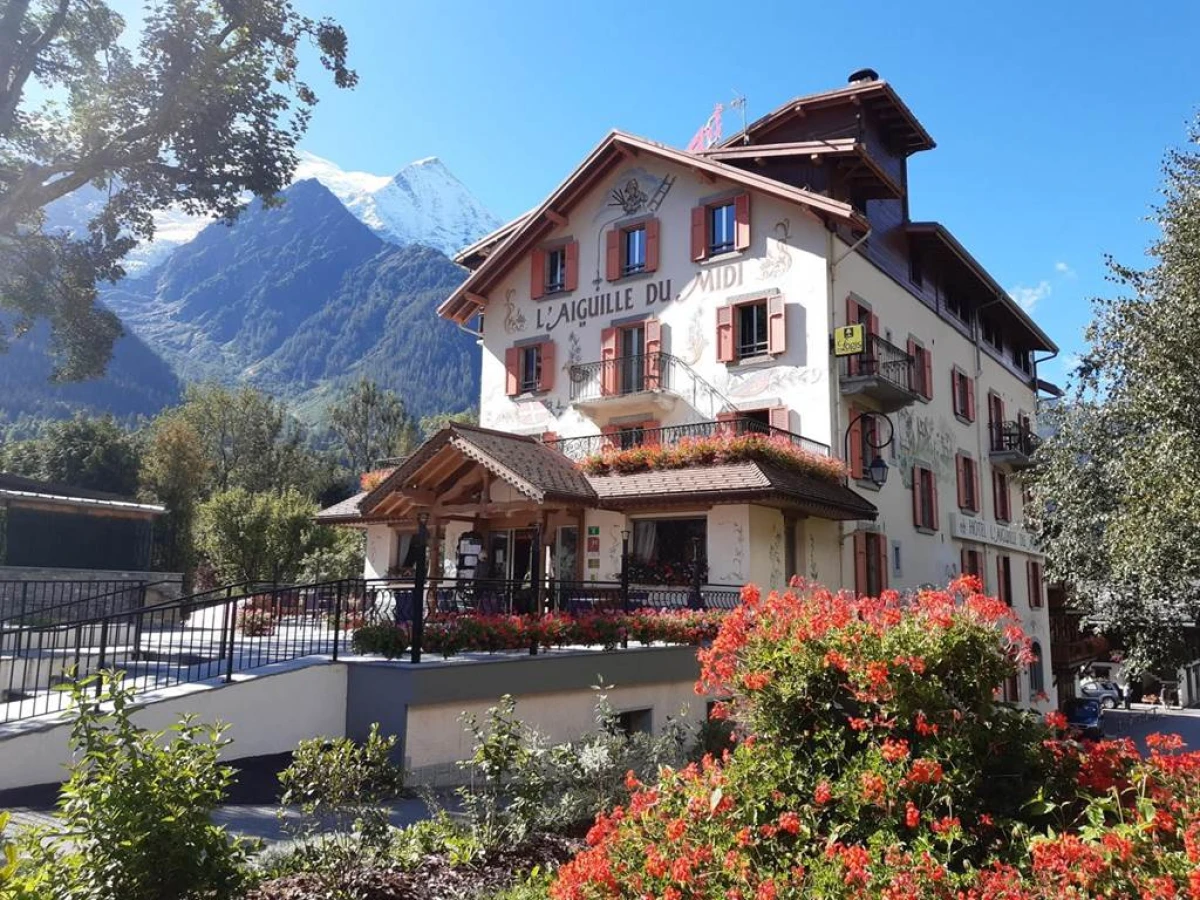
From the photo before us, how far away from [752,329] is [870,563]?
6.46 m

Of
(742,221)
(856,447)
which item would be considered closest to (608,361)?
(742,221)

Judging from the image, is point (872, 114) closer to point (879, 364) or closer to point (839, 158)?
point (839, 158)

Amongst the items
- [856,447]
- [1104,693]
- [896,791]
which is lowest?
[1104,693]

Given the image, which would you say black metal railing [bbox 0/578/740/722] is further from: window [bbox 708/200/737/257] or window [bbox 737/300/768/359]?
window [bbox 708/200/737/257]

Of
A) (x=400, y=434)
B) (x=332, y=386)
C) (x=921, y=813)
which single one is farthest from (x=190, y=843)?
(x=332, y=386)

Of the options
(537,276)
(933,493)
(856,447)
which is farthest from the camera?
(537,276)

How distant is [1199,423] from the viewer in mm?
13828

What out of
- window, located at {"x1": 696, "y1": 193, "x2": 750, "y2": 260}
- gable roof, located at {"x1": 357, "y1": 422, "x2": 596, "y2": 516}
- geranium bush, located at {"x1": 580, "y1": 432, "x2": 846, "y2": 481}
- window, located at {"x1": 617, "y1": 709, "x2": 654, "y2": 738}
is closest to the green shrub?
window, located at {"x1": 617, "y1": 709, "x2": 654, "y2": 738}

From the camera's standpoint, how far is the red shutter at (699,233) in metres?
22.3

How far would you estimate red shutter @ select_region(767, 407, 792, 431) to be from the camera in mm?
20578

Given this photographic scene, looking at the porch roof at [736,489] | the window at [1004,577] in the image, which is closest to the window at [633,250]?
the porch roof at [736,489]

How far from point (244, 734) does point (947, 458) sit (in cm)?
2214

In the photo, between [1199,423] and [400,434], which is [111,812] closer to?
[1199,423]

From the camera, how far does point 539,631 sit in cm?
1214
